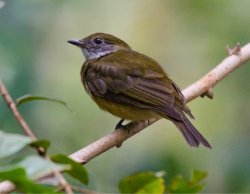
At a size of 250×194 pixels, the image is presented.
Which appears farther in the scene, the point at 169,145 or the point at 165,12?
the point at 165,12

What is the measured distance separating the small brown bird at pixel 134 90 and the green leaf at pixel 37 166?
2.51 metres

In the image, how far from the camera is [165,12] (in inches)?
247

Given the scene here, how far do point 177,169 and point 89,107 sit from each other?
1526 millimetres

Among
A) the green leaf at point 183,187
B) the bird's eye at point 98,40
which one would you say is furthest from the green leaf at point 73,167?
the bird's eye at point 98,40

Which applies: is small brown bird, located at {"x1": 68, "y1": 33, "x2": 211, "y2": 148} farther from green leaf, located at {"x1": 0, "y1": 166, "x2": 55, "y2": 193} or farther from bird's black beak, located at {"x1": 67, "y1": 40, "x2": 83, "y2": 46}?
green leaf, located at {"x1": 0, "y1": 166, "x2": 55, "y2": 193}

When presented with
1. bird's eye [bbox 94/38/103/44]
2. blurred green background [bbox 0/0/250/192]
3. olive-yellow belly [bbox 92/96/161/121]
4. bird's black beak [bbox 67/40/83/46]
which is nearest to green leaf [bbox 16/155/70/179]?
blurred green background [bbox 0/0/250/192]

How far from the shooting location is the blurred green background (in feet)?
13.6

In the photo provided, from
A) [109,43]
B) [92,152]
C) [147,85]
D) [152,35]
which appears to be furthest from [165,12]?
[92,152]

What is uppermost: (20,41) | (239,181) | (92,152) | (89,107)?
(20,41)

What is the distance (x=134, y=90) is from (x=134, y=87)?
25 millimetres

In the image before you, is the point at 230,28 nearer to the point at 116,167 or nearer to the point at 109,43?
the point at 109,43

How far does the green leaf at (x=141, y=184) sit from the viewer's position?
4.19ft

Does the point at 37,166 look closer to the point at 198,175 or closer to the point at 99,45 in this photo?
the point at 198,175

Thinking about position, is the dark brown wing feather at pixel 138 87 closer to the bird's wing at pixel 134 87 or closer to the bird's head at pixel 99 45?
the bird's wing at pixel 134 87
